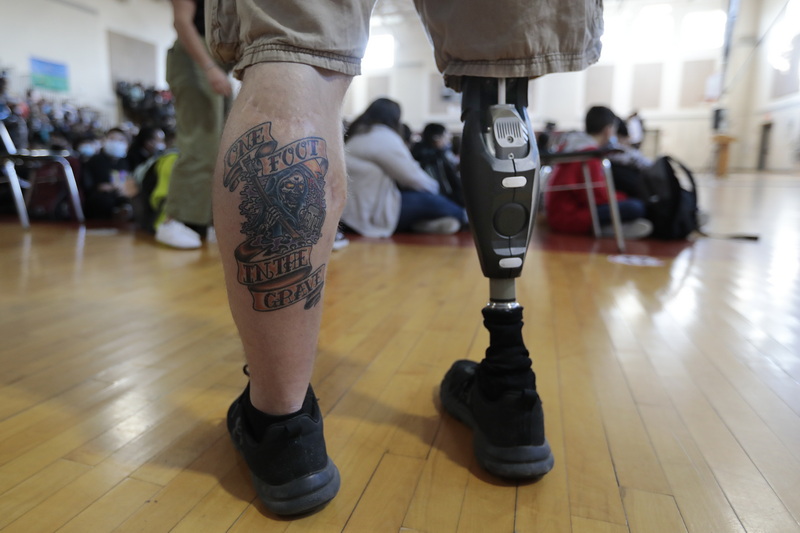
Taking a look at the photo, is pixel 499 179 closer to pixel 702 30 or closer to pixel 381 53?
pixel 702 30

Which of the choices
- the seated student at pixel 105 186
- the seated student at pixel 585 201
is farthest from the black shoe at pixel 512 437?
the seated student at pixel 105 186

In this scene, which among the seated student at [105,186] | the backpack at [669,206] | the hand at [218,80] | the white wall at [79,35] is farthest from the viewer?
the white wall at [79,35]

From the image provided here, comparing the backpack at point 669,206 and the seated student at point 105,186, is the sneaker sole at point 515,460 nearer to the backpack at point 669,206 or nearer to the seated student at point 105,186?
the backpack at point 669,206

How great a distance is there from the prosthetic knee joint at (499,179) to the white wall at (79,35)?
1058 cm

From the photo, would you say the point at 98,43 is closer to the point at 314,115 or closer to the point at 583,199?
the point at 583,199

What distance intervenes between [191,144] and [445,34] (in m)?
1.90

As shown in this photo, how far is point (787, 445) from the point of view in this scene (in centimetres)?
70

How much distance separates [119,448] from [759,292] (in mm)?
1803

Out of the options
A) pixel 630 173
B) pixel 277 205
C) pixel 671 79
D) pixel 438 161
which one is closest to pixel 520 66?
pixel 277 205

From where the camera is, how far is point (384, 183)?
9.47ft

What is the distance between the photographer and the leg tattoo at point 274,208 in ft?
1.61

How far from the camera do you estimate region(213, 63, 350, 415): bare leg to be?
0.49 metres

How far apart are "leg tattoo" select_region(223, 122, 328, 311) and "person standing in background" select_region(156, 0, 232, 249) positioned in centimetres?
162

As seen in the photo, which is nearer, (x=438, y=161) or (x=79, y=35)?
(x=438, y=161)
